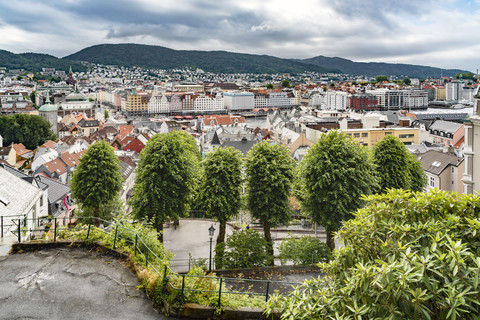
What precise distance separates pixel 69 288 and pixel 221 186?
1683 cm

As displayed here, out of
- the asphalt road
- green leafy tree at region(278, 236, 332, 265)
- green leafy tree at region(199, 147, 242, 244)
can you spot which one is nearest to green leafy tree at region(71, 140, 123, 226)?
green leafy tree at region(199, 147, 242, 244)

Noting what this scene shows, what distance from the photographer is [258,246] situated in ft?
73.4

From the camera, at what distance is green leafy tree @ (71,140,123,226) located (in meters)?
30.7

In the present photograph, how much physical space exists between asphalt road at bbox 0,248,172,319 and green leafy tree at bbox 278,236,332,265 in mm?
12610

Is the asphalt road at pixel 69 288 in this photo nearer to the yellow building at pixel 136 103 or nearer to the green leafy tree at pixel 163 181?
the green leafy tree at pixel 163 181

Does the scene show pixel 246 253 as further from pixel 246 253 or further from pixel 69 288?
pixel 69 288

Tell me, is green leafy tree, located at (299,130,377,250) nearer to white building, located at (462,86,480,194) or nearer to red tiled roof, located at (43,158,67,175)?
white building, located at (462,86,480,194)

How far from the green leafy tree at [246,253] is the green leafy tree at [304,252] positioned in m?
1.06

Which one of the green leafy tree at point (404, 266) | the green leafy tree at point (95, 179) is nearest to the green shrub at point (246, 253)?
the green leafy tree at point (404, 266)

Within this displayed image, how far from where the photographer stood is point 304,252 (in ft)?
73.2

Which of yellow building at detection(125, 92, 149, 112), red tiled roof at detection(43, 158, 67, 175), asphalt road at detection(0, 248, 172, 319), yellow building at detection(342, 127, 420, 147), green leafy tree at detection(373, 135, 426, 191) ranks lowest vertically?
red tiled roof at detection(43, 158, 67, 175)

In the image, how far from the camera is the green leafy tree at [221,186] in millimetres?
26078

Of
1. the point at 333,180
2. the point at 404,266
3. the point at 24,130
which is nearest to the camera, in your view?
the point at 404,266

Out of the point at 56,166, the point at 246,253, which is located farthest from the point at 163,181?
the point at 56,166
